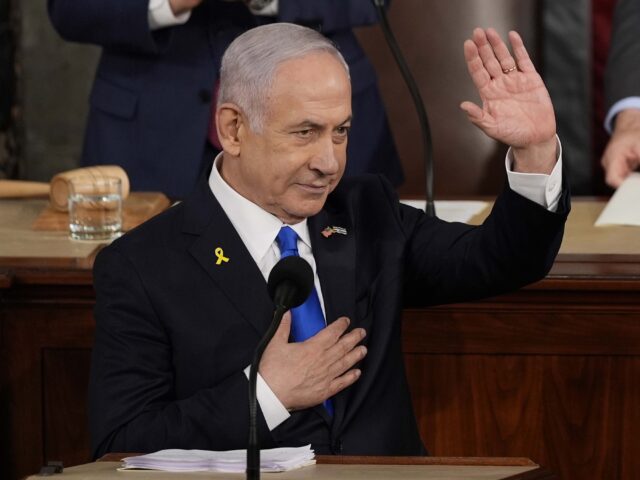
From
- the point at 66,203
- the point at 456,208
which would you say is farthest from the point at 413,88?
the point at 66,203

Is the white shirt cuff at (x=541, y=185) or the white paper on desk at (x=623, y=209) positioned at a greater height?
the white shirt cuff at (x=541, y=185)

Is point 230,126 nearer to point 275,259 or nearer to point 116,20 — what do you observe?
point 275,259

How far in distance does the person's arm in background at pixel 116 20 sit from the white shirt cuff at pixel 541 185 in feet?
3.66

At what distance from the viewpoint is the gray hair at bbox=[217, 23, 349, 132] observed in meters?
2.06

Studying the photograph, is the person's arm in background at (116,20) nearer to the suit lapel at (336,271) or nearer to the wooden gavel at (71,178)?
the wooden gavel at (71,178)

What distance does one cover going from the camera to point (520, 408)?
8.36 feet

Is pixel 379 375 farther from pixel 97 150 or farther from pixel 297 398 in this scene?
pixel 97 150

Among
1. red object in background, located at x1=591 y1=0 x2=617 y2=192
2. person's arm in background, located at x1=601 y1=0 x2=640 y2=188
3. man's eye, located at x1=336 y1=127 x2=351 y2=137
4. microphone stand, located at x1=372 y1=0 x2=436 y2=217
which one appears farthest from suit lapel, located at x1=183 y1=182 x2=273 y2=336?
red object in background, located at x1=591 y1=0 x2=617 y2=192

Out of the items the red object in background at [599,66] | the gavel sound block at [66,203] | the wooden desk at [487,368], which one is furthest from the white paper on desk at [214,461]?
the red object in background at [599,66]

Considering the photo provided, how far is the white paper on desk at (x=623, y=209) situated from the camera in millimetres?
2852

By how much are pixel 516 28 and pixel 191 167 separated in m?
1.26

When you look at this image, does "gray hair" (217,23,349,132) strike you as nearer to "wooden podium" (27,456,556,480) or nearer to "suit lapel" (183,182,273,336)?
"suit lapel" (183,182,273,336)

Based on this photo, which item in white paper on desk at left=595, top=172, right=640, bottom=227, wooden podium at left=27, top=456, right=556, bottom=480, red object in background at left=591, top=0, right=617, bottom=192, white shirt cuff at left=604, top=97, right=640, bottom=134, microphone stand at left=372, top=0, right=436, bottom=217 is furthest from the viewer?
red object in background at left=591, top=0, right=617, bottom=192

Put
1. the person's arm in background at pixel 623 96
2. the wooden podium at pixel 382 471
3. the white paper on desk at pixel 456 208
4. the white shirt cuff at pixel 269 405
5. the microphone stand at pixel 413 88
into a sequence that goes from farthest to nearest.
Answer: the person's arm in background at pixel 623 96 < the white paper on desk at pixel 456 208 < the microphone stand at pixel 413 88 < the white shirt cuff at pixel 269 405 < the wooden podium at pixel 382 471
